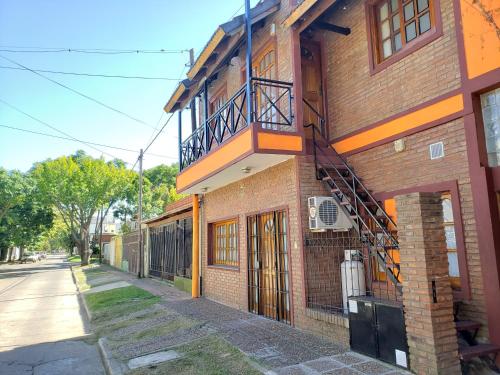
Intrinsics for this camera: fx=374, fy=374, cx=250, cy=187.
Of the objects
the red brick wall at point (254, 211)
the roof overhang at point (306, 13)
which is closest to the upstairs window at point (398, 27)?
the roof overhang at point (306, 13)

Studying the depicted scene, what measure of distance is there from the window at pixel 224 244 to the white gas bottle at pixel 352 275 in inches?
148

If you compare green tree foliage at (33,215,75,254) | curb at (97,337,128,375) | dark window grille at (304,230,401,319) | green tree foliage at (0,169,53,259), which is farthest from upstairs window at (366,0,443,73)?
green tree foliage at (33,215,75,254)

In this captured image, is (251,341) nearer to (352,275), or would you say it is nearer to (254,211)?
(352,275)

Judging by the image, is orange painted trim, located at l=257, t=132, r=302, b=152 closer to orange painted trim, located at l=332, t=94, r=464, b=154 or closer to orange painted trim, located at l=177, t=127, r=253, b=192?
orange painted trim, located at l=177, t=127, r=253, b=192

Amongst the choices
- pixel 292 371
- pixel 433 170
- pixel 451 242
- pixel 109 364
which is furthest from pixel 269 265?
pixel 433 170

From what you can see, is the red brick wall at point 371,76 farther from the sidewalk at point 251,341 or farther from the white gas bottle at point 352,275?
the sidewalk at point 251,341

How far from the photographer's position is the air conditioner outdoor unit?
20.9 feet

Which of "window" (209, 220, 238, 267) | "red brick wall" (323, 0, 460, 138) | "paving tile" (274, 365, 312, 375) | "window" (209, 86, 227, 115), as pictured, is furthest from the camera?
"window" (209, 86, 227, 115)

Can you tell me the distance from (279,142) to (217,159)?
1.97m

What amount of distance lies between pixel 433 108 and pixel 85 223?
33444 mm

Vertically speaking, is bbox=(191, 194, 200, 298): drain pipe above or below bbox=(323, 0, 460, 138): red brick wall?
below

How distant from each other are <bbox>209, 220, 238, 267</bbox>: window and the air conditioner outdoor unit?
3.46 m

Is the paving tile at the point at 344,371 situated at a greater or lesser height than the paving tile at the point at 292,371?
greater

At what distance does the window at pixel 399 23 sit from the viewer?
5767 millimetres
